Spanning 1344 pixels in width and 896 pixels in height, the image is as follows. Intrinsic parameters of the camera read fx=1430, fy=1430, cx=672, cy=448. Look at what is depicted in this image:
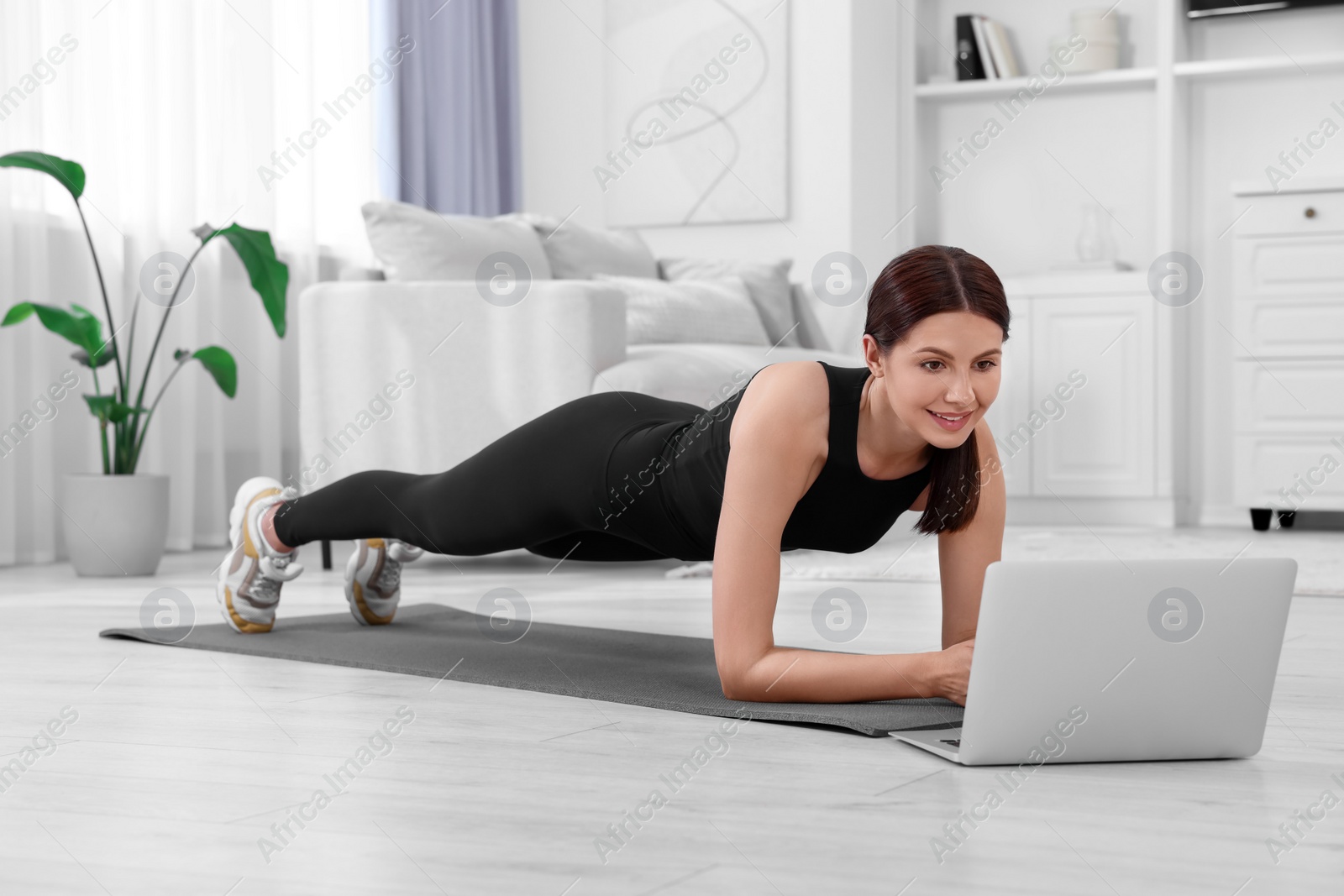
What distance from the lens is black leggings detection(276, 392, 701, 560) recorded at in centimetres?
177

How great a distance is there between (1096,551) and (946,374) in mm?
2406

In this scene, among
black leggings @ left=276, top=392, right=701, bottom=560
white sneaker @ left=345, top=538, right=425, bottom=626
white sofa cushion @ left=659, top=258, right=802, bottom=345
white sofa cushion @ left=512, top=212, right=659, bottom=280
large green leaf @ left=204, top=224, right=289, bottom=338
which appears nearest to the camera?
black leggings @ left=276, top=392, right=701, bottom=560

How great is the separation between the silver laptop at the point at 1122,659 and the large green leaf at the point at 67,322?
2341 mm

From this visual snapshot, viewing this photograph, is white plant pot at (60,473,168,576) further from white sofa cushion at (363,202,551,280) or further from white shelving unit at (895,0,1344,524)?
white shelving unit at (895,0,1344,524)

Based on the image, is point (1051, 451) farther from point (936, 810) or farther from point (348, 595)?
point (936, 810)

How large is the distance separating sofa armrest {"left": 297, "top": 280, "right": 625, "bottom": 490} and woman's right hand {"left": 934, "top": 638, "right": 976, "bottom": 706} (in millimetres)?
1641

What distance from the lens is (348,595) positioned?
2279mm

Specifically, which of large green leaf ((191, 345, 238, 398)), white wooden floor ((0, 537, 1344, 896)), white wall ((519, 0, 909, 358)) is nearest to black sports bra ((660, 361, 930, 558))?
white wooden floor ((0, 537, 1344, 896))

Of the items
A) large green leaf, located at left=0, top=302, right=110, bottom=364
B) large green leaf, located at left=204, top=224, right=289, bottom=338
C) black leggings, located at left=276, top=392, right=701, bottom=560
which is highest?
large green leaf, located at left=204, top=224, right=289, bottom=338

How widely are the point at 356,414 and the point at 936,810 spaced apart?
7.49 ft

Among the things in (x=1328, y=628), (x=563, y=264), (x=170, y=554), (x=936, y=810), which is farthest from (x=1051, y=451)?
(x=936, y=810)

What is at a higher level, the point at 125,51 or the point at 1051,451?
the point at 125,51

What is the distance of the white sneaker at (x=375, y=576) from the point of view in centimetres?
226

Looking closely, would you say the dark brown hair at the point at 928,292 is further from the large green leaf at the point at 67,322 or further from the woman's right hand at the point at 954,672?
the large green leaf at the point at 67,322
